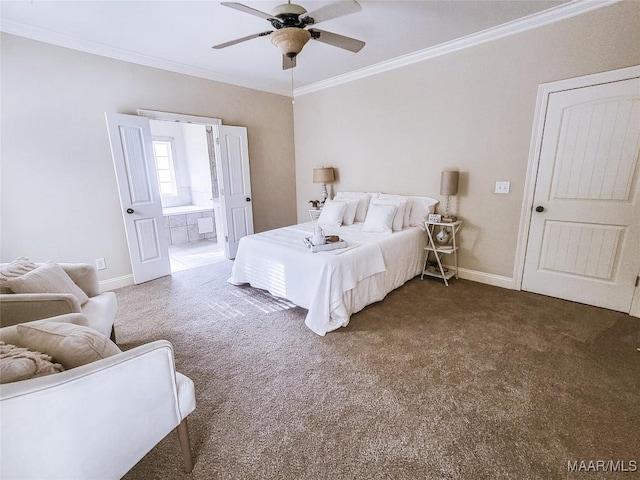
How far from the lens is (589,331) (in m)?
2.37

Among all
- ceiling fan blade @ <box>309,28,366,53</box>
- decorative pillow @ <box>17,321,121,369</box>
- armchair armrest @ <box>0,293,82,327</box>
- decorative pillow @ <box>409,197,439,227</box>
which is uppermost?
ceiling fan blade @ <box>309,28,366,53</box>

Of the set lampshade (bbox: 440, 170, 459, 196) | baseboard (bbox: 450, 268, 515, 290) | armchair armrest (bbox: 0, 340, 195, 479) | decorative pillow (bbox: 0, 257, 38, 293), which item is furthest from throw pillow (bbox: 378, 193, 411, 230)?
decorative pillow (bbox: 0, 257, 38, 293)

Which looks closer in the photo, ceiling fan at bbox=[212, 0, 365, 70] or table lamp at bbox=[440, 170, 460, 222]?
ceiling fan at bbox=[212, 0, 365, 70]

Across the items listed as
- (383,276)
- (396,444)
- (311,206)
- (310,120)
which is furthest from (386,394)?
(310,120)

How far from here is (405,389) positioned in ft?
5.95

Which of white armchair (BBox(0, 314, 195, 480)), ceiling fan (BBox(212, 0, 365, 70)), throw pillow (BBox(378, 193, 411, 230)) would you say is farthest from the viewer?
throw pillow (BBox(378, 193, 411, 230))

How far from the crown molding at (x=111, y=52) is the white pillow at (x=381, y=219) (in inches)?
112

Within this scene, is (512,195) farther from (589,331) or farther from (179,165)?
(179,165)

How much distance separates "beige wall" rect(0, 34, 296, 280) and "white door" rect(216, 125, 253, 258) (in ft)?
1.68

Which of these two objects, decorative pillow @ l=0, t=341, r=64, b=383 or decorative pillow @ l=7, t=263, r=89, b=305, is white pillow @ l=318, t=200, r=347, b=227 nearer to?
decorative pillow @ l=7, t=263, r=89, b=305

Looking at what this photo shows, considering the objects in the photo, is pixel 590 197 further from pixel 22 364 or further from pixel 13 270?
pixel 13 270

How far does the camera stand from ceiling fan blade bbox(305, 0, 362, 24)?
1817mm

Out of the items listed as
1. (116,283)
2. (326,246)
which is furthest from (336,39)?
(116,283)

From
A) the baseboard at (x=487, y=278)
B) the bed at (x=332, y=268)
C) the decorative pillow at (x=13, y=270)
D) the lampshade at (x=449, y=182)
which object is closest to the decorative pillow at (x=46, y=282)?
the decorative pillow at (x=13, y=270)
